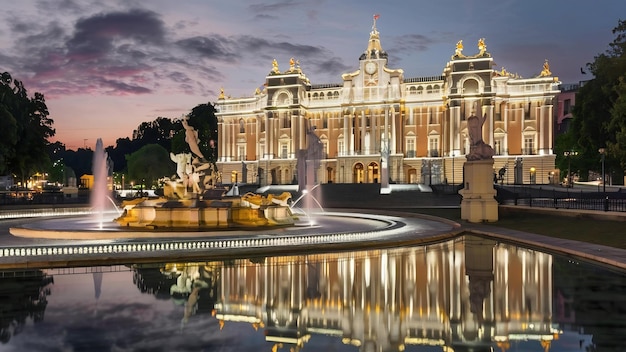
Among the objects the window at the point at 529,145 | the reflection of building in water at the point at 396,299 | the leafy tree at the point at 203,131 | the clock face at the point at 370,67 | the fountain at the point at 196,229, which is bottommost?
the reflection of building in water at the point at 396,299

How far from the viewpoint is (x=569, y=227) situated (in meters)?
22.1

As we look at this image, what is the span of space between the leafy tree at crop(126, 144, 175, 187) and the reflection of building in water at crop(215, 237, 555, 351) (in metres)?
72.9

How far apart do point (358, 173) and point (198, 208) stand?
60.0 meters

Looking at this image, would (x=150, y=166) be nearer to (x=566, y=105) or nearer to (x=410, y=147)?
(x=410, y=147)

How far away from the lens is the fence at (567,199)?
2828 cm

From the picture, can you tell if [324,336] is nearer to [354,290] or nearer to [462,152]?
[354,290]

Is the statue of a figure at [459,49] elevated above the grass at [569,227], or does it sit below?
above

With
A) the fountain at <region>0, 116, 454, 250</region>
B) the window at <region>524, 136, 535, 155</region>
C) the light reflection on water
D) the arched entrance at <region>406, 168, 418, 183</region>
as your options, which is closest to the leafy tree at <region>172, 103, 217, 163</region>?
the arched entrance at <region>406, 168, 418, 183</region>

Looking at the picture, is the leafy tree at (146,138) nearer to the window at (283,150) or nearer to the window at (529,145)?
the window at (283,150)

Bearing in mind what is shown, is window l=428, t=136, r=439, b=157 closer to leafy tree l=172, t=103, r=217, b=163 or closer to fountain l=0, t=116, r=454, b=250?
leafy tree l=172, t=103, r=217, b=163

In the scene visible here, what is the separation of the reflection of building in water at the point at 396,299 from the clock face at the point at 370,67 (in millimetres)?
68156

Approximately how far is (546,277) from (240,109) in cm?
8295

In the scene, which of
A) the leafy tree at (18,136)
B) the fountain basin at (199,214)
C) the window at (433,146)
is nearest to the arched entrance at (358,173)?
the window at (433,146)

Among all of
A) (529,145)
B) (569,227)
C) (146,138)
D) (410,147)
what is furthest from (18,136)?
(146,138)
